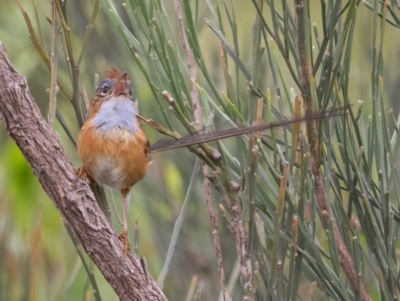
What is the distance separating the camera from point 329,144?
142 cm

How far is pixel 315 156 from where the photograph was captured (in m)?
1.42

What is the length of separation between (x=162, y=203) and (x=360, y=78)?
948 mm

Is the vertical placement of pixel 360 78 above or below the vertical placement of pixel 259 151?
above

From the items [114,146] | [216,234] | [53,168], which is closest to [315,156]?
[216,234]

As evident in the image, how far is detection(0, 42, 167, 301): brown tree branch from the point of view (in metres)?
1.24

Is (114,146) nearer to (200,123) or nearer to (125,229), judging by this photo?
(125,229)

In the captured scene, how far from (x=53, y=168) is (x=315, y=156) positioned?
1.76 ft

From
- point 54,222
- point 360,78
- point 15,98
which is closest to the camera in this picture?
point 15,98

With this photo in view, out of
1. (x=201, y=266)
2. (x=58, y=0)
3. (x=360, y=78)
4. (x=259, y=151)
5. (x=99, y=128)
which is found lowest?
(x=201, y=266)

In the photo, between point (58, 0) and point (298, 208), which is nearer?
point (298, 208)

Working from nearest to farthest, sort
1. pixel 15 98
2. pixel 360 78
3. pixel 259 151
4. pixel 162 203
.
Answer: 1. pixel 15 98
2. pixel 259 151
3. pixel 360 78
4. pixel 162 203

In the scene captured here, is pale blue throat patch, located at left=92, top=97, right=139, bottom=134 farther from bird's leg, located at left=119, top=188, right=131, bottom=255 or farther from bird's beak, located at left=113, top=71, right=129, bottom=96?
bird's leg, located at left=119, top=188, right=131, bottom=255

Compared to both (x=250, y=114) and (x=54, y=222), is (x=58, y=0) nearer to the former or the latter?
(x=250, y=114)

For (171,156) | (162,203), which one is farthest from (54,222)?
(171,156)
